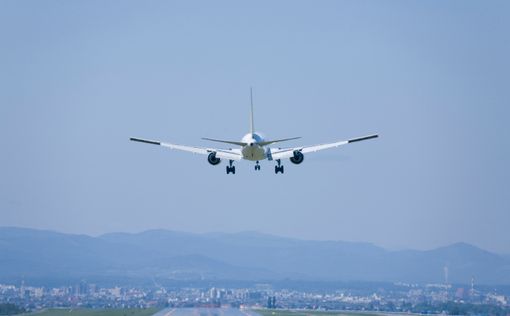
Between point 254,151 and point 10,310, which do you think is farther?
point 10,310

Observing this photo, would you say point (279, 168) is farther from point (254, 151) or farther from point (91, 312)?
point (91, 312)

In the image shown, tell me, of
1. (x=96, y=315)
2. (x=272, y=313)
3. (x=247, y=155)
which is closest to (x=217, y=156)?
(x=247, y=155)

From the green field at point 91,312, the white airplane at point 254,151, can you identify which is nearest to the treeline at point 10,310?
the green field at point 91,312

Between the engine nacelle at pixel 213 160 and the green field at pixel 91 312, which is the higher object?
the engine nacelle at pixel 213 160

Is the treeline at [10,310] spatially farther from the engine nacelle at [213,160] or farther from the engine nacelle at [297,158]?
the engine nacelle at [297,158]

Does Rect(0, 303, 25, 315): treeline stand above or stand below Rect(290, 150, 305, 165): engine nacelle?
below

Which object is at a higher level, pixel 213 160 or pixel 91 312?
pixel 213 160

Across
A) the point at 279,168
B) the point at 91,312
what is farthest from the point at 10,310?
the point at 279,168

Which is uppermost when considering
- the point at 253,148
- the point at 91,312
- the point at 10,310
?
the point at 253,148

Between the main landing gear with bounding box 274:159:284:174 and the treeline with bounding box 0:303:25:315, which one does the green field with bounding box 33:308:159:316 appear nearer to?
the treeline with bounding box 0:303:25:315

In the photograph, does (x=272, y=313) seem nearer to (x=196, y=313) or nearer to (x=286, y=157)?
(x=196, y=313)

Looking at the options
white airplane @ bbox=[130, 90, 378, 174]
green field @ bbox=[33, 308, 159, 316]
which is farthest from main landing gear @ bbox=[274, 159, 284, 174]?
green field @ bbox=[33, 308, 159, 316]

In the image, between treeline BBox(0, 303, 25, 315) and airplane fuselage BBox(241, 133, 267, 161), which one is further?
treeline BBox(0, 303, 25, 315)

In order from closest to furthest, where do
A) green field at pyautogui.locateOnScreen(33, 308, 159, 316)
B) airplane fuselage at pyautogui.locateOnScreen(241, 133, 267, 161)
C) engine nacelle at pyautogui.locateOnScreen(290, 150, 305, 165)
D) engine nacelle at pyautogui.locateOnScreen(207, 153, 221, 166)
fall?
airplane fuselage at pyautogui.locateOnScreen(241, 133, 267, 161)
engine nacelle at pyautogui.locateOnScreen(207, 153, 221, 166)
engine nacelle at pyautogui.locateOnScreen(290, 150, 305, 165)
green field at pyautogui.locateOnScreen(33, 308, 159, 316)
